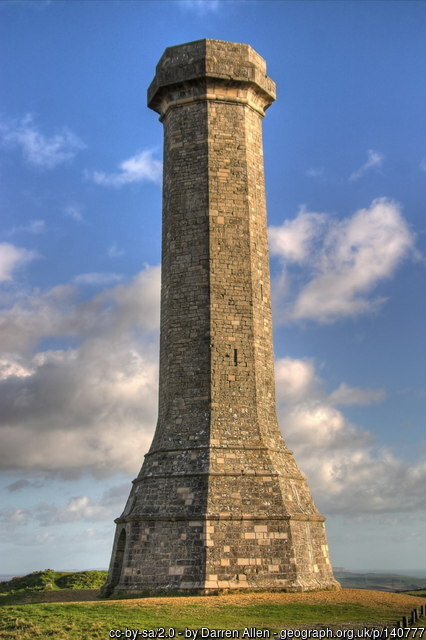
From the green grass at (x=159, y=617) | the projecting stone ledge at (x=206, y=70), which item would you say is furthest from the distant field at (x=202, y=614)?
the projecting stone ledge at (x=206, y=70)

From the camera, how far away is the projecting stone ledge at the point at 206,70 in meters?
21.5

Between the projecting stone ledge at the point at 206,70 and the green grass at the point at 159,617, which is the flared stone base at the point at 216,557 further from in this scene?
the projecting stone ledge at the point at 206,70

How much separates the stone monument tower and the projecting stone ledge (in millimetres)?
38

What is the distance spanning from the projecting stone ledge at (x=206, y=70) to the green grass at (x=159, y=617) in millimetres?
14552

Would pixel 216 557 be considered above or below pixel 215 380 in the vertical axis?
below

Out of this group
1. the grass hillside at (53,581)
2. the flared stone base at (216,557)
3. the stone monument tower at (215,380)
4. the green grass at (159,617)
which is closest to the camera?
the green grass at (159,617)

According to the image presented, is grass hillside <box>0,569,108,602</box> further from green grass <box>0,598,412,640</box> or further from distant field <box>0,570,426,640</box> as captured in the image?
green grass <box>0,598,412,640</box>

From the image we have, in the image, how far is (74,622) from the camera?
13.6m

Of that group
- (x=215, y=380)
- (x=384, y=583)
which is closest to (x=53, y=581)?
(x=215, y=380)

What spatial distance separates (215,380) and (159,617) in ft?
22.7

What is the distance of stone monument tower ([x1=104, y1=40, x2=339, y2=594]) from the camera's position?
17391 mm

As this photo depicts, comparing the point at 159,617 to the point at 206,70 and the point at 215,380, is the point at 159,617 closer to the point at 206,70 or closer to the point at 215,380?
the point at 215,380

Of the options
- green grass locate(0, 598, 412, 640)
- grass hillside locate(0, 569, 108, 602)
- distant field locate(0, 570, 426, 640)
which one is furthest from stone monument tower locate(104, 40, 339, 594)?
grass hillside locate(0, 569, 108, 602)

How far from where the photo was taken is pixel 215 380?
19.3 metres
